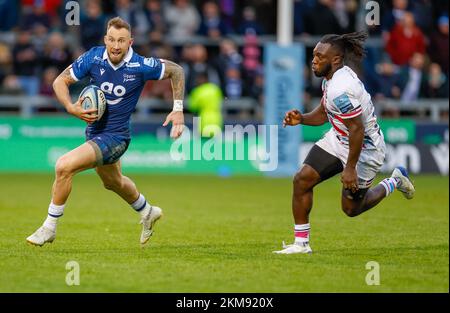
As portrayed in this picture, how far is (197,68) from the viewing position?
77.2 ft

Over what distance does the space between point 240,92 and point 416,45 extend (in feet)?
14.4

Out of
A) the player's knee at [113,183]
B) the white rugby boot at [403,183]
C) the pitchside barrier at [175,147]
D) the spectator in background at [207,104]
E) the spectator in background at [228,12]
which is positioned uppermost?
the spectator in background at [228,12]

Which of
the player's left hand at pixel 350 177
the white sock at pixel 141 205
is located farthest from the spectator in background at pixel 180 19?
the player's left hand at pixel 350 177

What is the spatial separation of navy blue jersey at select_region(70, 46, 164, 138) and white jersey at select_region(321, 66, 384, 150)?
190 centimetres

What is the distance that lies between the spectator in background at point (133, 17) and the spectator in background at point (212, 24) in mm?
1455

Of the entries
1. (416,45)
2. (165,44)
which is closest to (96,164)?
(165,44)

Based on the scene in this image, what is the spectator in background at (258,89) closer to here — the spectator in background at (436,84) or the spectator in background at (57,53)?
the spectator in background at (436,84)

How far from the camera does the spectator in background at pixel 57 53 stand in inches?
909

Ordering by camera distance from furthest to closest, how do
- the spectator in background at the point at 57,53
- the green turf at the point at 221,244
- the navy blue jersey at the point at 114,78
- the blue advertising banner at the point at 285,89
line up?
the spectator in background at the point at 57,53, the blue advertising banner at the point at 285,89, the navy blue jersey at the point at 114,78, the green turf at the point at 221,244

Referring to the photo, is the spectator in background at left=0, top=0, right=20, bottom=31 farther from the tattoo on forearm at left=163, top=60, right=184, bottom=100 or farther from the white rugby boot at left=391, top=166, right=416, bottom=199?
the white rugby boot at left=391, top=166, right=416, bottom=199

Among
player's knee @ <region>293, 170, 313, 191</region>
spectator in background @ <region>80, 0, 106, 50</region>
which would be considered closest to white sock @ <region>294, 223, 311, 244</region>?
player's knee @ <region>293, 170, 313, 191</region>

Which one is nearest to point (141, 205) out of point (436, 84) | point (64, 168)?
point (64, 168)

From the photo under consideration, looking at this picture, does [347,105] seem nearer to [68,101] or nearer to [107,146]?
[107,146]

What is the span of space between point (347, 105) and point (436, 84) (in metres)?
15.5
